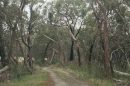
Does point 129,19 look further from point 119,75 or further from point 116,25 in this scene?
point 119,75

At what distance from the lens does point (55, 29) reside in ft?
206

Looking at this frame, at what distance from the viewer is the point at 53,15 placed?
58.1m

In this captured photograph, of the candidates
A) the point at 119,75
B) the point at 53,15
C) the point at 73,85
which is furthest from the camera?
the point at 53,15

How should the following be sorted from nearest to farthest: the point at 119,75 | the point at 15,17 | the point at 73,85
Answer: the point at 73,85, the point at 119,75, the point at 15,17

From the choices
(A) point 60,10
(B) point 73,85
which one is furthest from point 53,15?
(B) point 73,85

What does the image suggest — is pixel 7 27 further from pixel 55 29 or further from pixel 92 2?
pixel 55 29

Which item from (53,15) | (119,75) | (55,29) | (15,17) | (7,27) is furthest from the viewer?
(55,29)

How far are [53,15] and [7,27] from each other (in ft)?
56.6

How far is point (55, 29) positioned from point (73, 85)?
37324 millimetres

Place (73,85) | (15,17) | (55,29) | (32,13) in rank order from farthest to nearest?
(55,29)
(32,13)
(15,17)
(73,85)

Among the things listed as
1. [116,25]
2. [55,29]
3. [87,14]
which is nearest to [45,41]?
[55,29]

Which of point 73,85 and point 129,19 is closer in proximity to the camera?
point 73,85

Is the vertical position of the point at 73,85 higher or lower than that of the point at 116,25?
lower

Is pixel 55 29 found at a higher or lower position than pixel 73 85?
higher
